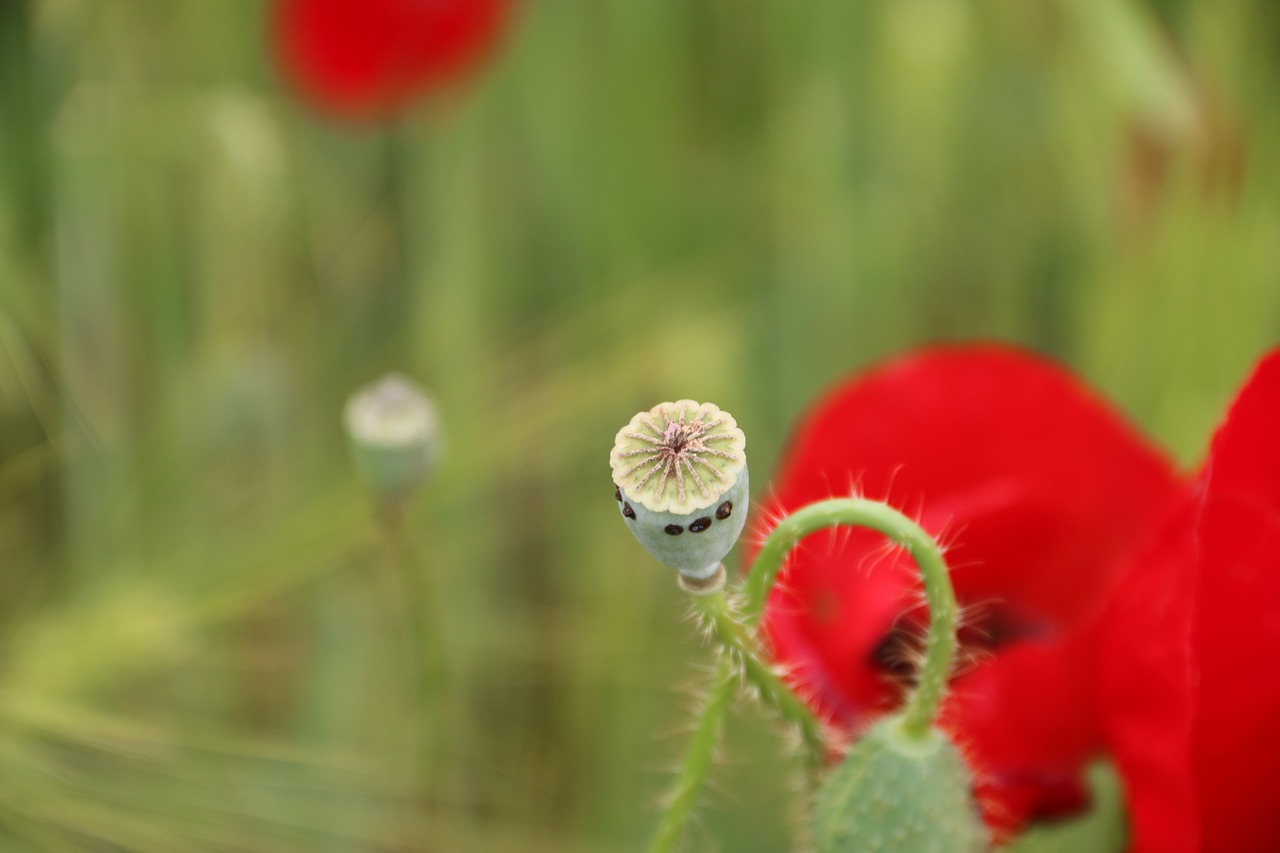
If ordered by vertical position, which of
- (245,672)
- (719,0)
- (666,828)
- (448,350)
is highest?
(719,0)

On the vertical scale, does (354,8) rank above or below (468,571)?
above

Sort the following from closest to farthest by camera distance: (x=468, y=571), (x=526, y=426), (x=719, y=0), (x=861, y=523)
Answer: (x=861, y=523), (x=526, y=426), (x=468, y=571), (x=719, y=0)

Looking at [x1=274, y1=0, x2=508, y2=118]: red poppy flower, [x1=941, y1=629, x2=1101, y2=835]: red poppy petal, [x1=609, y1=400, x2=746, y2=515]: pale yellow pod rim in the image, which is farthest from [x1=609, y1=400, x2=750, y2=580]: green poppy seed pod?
[x1=274, y1=0, x2=508, y2=118]: red poppy flower

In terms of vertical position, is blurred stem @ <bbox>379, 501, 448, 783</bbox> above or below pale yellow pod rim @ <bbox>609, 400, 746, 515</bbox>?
above

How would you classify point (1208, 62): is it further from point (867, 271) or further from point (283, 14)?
point (283, 14)

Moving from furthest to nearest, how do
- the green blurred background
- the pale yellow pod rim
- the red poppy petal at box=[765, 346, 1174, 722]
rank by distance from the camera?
the green blurred background → the red poppy petal at box=[765, 346, 1174, 722] → the pale yellow pod rim

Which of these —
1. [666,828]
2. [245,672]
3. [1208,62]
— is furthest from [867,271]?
[666,828]

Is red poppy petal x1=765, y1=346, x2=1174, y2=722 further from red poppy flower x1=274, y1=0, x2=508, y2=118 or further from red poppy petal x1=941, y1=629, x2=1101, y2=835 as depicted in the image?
red poppy flower x1=274, y1=0, x2=508, y2=118
